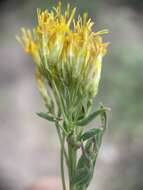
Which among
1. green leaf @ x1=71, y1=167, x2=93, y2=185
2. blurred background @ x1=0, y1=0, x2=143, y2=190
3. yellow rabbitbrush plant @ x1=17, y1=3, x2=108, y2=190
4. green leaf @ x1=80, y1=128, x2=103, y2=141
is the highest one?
blurred background @ x1=0, y1=0, x2=143, y2=190

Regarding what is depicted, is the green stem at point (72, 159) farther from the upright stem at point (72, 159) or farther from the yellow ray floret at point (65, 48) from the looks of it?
the yellow ray floret at point (65, 48)

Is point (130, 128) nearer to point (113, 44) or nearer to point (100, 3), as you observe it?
point (113, 44)

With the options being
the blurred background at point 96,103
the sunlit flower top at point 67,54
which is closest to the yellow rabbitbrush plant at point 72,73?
the sunlit flower top at point 67,54

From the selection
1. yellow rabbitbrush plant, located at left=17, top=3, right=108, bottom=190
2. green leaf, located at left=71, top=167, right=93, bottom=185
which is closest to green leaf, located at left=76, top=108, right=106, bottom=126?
yellow rabbitbrush plant, located at left=17, top=3, right=108, bottom=190

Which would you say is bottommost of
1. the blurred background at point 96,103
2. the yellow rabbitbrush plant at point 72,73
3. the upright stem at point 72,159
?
the upright stem at point 72,159

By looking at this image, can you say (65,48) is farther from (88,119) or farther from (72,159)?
(72,159)

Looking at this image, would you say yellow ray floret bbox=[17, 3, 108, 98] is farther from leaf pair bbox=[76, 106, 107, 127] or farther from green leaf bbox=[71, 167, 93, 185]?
green leaf bbox=[71, 167, 93, 185]

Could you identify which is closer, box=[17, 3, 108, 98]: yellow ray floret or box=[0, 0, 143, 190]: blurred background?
box=[17, 3, 108, 98]: yellow ray floret
